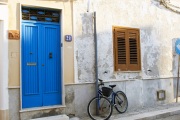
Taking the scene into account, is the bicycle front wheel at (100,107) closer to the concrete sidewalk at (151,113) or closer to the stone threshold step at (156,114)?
the concrete sidewalk at (151,113)

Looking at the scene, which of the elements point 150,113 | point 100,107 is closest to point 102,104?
point 100,107

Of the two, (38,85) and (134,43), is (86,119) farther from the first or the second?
(134,43)

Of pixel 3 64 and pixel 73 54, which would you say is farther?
pixel 73 54

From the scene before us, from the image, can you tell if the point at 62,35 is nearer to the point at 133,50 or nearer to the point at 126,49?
the point at 126,49

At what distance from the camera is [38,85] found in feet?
23.4

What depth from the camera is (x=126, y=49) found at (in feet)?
29.1

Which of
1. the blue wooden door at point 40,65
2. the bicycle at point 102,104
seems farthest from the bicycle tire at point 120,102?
the blue wooden door at point 40,65

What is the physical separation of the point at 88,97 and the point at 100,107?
50cm

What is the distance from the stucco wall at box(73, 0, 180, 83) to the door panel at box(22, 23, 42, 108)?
129 centimetres

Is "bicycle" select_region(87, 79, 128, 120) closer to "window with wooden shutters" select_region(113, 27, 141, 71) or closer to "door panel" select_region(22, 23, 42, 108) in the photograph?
"window with wooden shutters" select_region(113, 27, 141, 71)

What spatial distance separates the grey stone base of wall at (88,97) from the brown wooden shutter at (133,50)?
59 cm

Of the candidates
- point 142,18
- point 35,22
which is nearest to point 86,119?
point 35,22

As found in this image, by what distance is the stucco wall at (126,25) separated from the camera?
7895 mm

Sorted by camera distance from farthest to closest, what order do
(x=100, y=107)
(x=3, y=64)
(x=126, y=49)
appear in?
(x=126, y=49) < (x=100, y=107) < (x=3, y=64)
